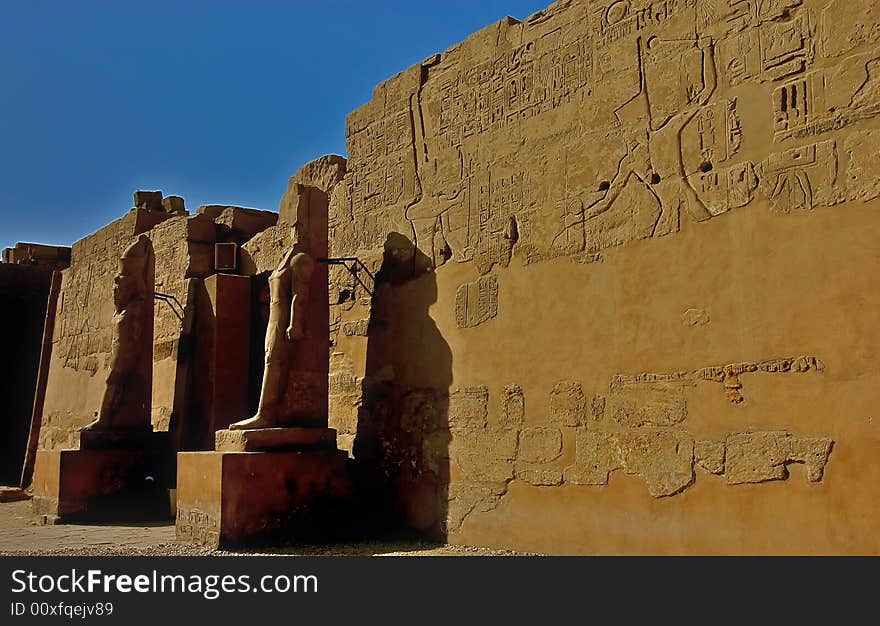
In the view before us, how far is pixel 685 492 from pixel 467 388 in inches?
75.6

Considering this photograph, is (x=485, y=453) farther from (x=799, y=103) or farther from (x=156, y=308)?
(x=156, y=308)

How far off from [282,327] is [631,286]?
2.80 meters

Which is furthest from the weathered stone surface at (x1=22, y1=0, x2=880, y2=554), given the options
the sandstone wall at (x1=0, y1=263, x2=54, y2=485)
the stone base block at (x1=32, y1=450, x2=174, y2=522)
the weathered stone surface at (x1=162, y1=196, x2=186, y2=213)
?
the sandstone wall at (x1=0, y1=263, x2=54, y2=485)

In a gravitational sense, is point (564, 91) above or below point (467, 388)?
above

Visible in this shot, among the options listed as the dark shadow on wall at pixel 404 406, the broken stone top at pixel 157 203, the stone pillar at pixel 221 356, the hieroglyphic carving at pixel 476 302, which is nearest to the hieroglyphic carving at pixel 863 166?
the hieroglyphic carving at pixel 476 302

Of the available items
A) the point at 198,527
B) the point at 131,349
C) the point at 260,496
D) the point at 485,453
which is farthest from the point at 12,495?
the point at 485,453

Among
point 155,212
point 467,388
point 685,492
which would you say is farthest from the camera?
point 155,212

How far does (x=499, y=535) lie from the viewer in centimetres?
603

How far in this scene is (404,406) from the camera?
702 centimetres

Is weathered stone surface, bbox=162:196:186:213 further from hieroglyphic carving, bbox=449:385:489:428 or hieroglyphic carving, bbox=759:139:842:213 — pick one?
hieroglyphic carving, bbox=759:139:842:213

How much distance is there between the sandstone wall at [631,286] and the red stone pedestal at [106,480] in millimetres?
2502

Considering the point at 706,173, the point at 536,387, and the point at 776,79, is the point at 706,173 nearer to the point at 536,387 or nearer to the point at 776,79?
the point at 776,79

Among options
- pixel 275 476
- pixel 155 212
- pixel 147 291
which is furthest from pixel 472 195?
pixel 155 212

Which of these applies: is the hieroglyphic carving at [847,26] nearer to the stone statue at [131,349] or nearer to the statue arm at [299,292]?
the statue arm at [299,292]
